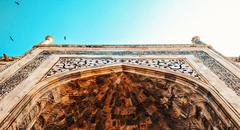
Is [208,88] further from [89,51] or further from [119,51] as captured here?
[89,51]

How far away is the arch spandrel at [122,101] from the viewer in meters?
4.89

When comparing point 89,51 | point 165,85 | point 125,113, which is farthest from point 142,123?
point 89,51

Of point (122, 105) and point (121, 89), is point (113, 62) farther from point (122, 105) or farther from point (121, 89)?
point (122, 105)

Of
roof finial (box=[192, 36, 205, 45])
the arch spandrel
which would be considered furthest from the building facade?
roof finial (box=[192, 36, 205, 45])

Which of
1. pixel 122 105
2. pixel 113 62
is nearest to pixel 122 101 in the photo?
pixel 122 105

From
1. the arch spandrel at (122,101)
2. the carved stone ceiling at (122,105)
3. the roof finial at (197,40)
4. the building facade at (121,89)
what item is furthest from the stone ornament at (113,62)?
the roof finial at (197,40)

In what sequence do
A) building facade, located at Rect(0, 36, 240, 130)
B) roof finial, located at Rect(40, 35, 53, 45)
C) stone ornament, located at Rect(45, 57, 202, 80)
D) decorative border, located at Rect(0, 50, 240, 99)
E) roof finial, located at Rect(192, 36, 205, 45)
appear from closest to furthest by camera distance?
1. building facade, located at Rect(0, 36, 240, 130)
2. decorative border, located at Rect(0, 50, 240, 99)
3. stone ornament, located at Rect(45, 57, 202, 80)
4. roof finial, located at Rect(192, 36, 205, 45)
5. roof finial, located at Rect(40, 35, 53, 45)

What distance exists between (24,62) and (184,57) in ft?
11.6

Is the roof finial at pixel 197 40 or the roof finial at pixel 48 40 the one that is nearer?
the roof finial at pixel 197 40

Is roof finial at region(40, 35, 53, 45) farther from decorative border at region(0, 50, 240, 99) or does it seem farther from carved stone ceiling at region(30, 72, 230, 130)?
carved stone ceiling at region(30, 72, 230, 130)

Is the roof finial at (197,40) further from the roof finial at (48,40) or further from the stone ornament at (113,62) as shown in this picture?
the roof finial at (48,40)

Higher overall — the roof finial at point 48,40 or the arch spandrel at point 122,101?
the roof finial at point 48,40

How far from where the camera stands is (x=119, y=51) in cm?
699

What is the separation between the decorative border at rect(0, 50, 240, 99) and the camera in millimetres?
5064
